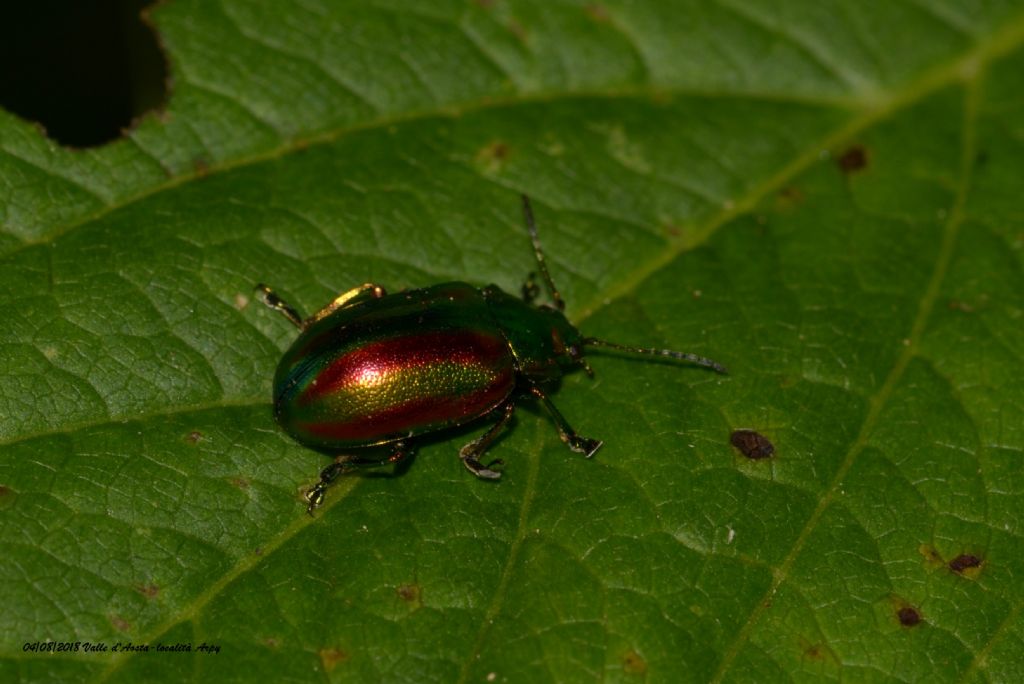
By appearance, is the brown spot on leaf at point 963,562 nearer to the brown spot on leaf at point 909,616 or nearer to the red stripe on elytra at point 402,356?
the brown spot on leaf at point 909,616

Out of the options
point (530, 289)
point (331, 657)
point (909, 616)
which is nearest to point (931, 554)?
point (909, 616)

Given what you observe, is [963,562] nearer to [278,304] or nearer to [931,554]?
[931,554]

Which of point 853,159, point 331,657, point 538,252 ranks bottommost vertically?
point 331,657

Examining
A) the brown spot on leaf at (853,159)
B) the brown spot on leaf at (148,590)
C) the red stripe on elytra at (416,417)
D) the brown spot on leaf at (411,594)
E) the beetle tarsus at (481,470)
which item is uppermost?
the brown spot on leaf at (853,159)

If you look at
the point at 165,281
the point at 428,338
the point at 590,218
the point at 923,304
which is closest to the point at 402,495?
the point at 428,338

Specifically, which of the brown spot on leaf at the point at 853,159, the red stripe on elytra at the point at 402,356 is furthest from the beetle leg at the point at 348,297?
the brown spot on leaf at the point at 853,159
